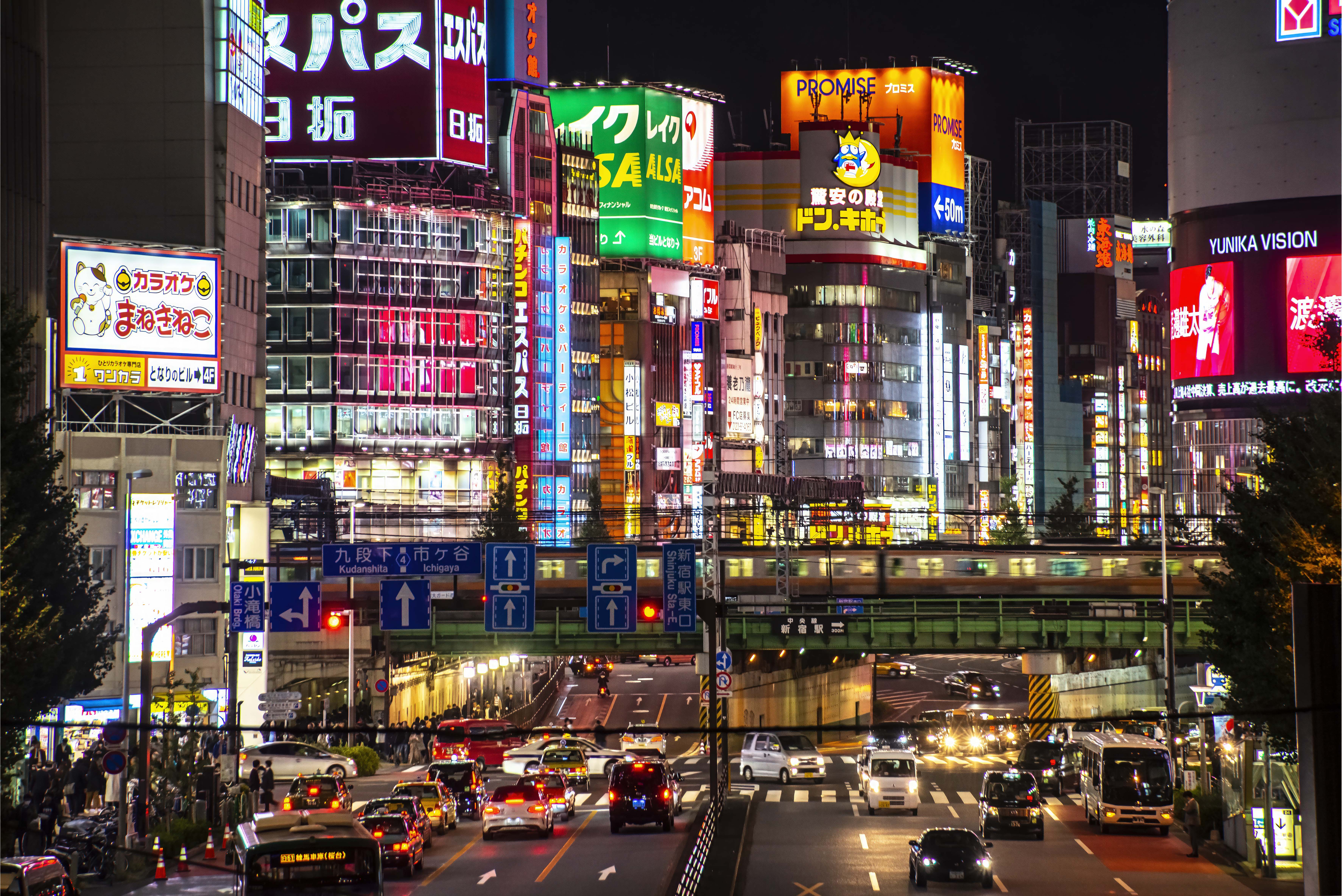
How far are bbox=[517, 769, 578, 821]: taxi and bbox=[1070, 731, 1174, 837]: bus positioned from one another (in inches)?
580

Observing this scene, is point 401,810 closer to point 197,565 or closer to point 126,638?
point 126,638

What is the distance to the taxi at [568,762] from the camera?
5994 centimetres

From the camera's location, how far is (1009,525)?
156 metres

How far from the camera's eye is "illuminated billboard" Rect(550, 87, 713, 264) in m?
148

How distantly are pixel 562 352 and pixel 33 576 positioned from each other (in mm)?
78398

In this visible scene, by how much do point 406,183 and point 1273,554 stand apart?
79287mm

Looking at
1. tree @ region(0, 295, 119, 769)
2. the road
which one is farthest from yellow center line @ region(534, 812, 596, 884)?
tree @ region(0, 295, 119, 769)

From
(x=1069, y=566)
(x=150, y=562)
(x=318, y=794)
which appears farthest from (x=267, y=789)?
(x=1069, y=566)

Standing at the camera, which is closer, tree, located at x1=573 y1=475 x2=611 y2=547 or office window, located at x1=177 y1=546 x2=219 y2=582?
office window, located at x1=177 y1=546 x2=219 y2=582

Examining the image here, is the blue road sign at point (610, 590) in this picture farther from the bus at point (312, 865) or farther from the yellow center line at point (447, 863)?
the bus at point (312, 865)

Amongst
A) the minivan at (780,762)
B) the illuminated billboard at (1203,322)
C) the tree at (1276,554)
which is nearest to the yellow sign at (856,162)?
the illuminated billboard at (1203,322)

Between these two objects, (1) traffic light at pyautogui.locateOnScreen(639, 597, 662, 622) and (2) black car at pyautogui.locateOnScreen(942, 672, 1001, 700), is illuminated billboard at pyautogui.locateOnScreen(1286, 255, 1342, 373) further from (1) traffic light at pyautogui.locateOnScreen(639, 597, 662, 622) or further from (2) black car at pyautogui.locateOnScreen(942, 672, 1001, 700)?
(1) traffic light at pyautogui.locateOnScreen(639, 597, 662, 622)

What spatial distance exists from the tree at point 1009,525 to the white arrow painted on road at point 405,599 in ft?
201

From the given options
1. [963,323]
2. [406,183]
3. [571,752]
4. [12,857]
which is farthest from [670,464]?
[12,857]
